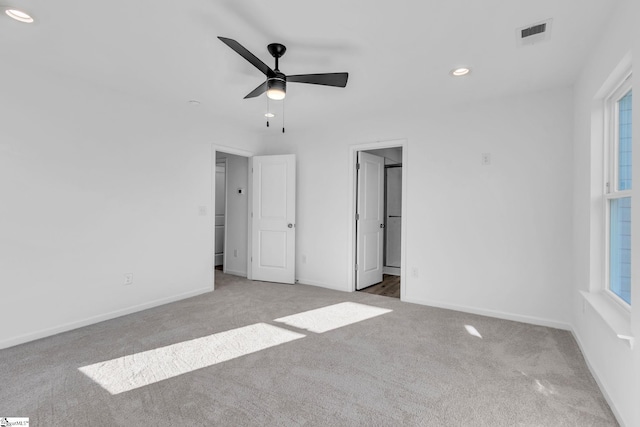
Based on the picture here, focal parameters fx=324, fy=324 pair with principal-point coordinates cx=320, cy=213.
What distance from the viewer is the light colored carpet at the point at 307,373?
73.4 inches

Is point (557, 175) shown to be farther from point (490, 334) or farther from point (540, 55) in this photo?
point (490, 334)

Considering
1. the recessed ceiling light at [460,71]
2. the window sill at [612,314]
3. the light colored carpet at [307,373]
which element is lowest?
the light colored carpet at [307,373]

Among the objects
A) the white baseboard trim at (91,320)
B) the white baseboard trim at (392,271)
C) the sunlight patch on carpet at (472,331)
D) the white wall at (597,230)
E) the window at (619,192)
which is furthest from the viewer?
the white baseboard trim at (392,271)

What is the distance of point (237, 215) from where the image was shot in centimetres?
573

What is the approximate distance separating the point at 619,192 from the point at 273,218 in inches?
159

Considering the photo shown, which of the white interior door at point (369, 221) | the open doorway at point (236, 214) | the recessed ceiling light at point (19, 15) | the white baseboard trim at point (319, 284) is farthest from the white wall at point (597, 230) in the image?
the open doorway at point (236, 214)

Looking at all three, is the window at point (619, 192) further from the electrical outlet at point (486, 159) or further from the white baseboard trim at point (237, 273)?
the white baseboard trim at point (237, 273)

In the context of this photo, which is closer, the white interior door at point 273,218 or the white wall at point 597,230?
the white wall at point 597,230

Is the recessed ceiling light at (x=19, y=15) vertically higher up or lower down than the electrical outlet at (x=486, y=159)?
higher up

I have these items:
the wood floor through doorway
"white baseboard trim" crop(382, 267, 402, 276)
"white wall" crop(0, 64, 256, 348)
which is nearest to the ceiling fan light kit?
"white wall" crop(0, 64, 256, 348)

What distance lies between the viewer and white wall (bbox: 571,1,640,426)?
5.59ft

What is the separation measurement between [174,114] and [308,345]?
319 cm

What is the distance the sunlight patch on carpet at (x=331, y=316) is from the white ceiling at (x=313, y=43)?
2439 mm

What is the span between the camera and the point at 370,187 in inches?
196
